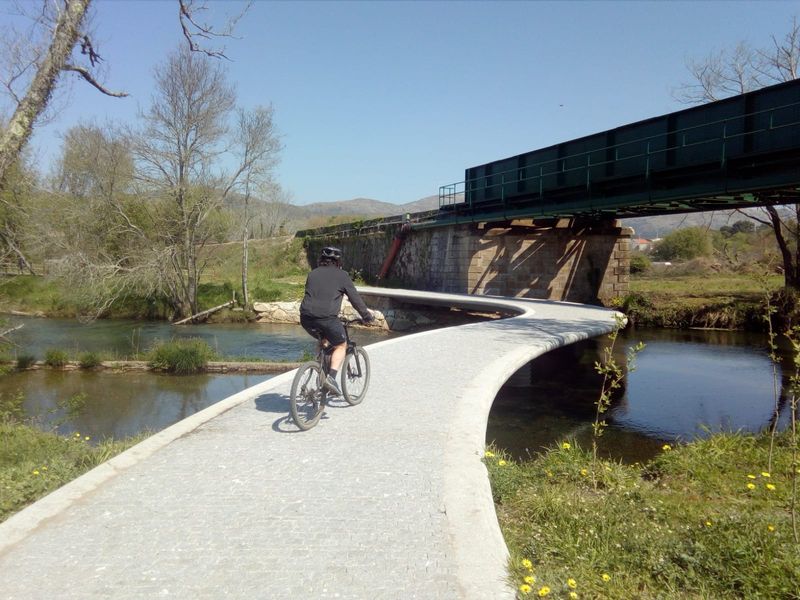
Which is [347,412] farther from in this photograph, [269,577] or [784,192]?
[784,192]

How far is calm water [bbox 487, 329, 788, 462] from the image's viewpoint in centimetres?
820

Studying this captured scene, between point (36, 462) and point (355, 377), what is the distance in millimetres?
3208

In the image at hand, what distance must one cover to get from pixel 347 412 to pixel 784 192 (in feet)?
41.3

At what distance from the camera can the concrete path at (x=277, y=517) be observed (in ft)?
9.20

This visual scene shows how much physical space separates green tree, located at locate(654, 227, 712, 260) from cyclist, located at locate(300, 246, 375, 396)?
4049 centimetres

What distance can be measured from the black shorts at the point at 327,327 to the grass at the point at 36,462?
2.31 m

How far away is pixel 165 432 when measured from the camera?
17.4 feet

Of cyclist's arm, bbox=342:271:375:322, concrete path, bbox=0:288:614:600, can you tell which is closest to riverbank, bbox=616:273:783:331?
cyclist's arm, bbox=342:271:375:322

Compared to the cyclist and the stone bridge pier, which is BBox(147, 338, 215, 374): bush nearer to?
the cyclist

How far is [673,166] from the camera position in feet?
45.7

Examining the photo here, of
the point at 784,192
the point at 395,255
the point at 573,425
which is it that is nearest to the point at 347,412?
the point at 573,425

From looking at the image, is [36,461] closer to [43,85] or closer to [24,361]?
[43,85]

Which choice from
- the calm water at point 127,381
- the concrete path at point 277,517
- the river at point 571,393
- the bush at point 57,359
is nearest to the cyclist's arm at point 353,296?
the concrete path at point 277,517

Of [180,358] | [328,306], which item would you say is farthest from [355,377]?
[180,358]
